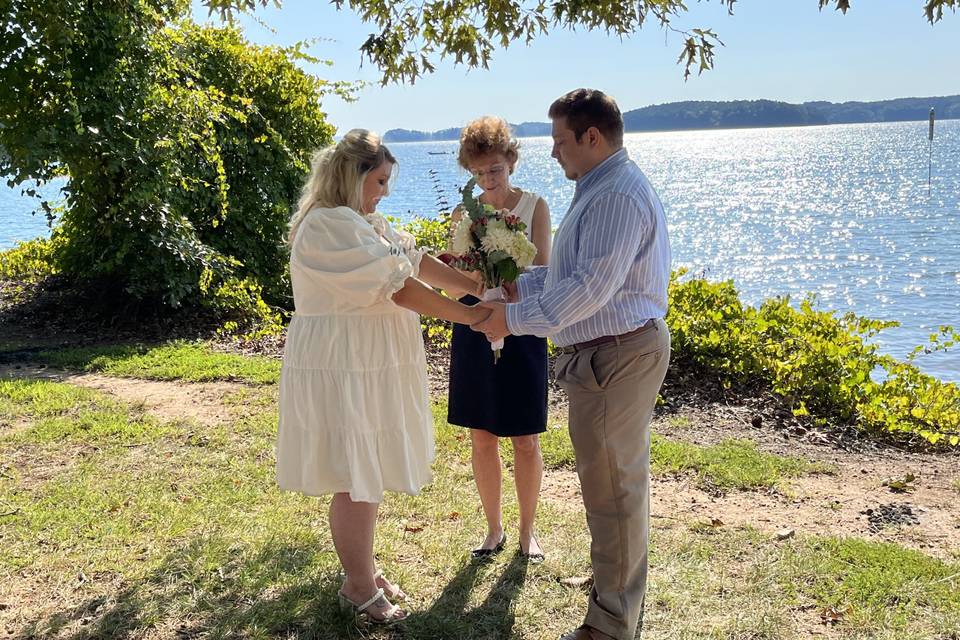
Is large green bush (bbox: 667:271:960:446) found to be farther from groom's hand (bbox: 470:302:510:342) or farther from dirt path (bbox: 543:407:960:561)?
groom's hand (bbox: 470:302:510:342)

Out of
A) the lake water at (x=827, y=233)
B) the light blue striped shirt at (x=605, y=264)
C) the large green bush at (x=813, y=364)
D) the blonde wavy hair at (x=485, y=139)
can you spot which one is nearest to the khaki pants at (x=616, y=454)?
the light blue striped shirt at (x=605, y=264)

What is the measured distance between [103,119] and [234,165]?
2651mm

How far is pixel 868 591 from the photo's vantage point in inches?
165

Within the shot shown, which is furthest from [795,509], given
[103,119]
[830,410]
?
[103,119]

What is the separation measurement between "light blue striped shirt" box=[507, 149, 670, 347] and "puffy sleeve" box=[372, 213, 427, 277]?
60 centimetres

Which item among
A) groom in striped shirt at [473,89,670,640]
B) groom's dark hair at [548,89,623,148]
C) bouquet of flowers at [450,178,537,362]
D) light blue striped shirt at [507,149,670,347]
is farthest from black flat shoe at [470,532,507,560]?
groom's dark hair at [548,89,623,148]

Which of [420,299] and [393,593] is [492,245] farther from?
[393,593]

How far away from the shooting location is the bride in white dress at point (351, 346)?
11.7 ft

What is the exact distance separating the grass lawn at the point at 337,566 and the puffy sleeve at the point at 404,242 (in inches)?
63.3

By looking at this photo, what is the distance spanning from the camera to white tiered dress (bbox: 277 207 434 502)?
140 inches

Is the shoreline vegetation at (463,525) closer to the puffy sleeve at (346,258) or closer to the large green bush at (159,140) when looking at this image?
the puffy sleeve at (346,258)

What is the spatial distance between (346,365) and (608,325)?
1.09 meters

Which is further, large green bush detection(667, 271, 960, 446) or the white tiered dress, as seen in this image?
large green bush detection(667, 271, 960, 446)

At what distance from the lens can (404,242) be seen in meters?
4.07
